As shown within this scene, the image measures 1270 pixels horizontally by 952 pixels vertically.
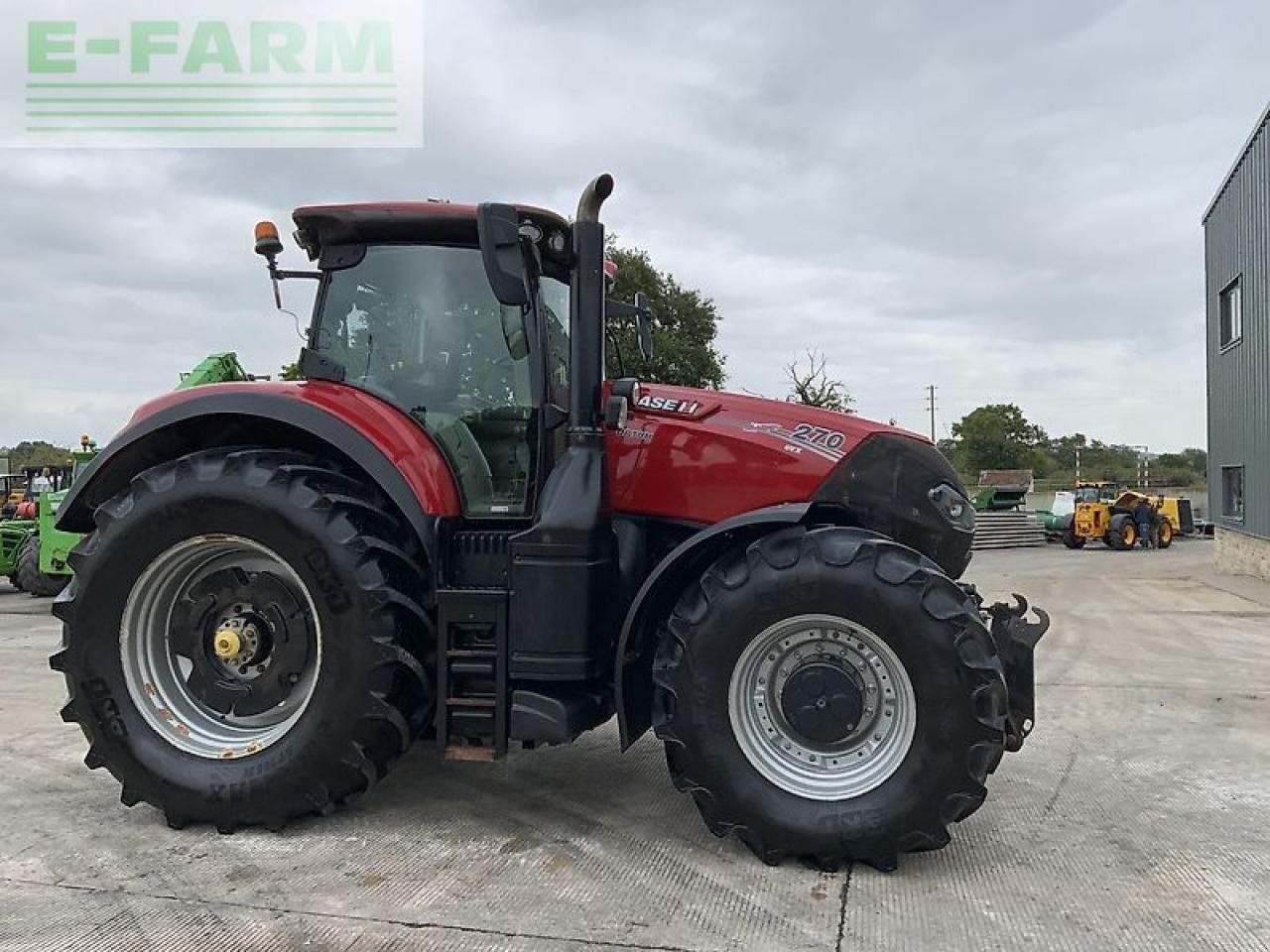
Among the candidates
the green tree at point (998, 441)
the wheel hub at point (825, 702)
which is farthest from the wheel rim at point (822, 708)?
the green tree at point (998, 441)

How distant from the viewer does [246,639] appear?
385cm

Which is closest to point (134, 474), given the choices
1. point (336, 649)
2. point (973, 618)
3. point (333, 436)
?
point (333, 436)

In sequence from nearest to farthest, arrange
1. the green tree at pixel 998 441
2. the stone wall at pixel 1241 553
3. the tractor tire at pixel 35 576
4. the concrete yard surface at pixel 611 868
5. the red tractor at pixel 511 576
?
the concrete yard surface at pixel 611 868
the red tractor at pixel 511 576
the tractor tire at pixel 35 576
the stone wall at pixel 1241 553
the green tree at pixel 998 441

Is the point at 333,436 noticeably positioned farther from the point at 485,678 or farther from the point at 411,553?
the point at 485,678

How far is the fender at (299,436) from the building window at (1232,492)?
56.9ft

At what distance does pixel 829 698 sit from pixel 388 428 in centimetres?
201

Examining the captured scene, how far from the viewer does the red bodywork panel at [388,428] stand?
3.71 meters

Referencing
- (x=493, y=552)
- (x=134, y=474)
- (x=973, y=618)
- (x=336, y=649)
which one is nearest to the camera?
(x=973, y=618)

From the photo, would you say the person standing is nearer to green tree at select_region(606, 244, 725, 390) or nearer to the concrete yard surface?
green tree at select_region(606, 244, 725, 390)

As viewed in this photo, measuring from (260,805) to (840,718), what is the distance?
2235 millimetres

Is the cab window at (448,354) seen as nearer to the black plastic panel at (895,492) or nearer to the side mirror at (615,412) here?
the side mirror at (615,412)

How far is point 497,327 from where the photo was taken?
397cm

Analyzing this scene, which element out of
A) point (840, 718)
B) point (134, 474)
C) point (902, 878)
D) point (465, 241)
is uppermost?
point (465, 241)

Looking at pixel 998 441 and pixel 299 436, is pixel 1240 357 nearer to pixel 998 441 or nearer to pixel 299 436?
pixel 299 436
